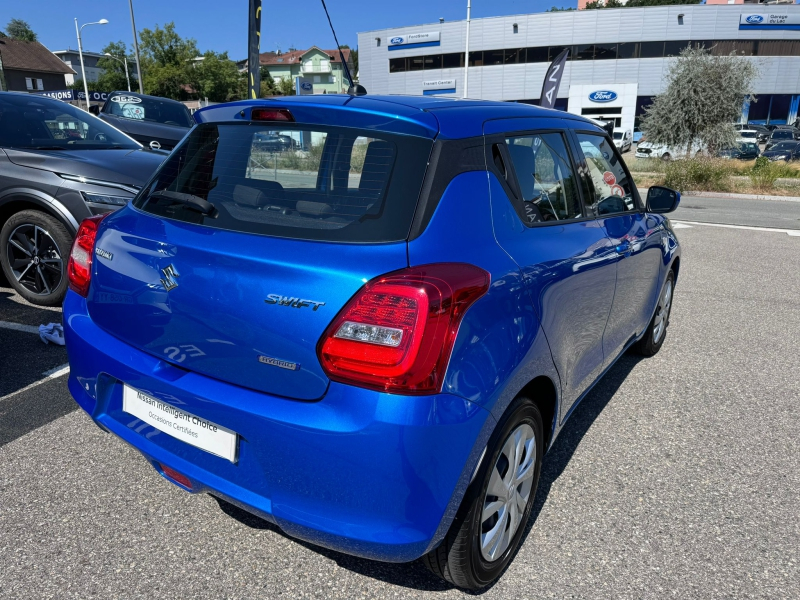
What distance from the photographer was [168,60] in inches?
3219

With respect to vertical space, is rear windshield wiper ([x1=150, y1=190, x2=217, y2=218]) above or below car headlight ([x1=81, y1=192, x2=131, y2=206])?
above

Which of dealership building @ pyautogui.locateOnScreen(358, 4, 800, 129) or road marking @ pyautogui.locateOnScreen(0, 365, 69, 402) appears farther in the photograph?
dealership building @ pyautogui.locateOnScreen(358, 4, 800, 129)

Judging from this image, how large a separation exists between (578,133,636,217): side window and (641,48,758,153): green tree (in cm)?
2906

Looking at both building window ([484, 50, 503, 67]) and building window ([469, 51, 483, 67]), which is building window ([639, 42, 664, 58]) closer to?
building window ([484, 50, 503, 67])

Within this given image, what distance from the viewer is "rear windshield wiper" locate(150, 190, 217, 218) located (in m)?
2.19

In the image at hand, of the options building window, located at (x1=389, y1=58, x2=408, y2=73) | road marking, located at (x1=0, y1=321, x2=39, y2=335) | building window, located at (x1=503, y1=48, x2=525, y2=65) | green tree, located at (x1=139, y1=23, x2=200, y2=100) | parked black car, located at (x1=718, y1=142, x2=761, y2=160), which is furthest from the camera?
green tree, located at (x1=139, y1=23, x2=200, y2=100)

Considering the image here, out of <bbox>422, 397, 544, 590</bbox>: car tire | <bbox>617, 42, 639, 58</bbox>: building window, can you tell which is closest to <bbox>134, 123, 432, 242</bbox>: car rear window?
<bbox>422, 397, 544, 590</bbox>: car tire

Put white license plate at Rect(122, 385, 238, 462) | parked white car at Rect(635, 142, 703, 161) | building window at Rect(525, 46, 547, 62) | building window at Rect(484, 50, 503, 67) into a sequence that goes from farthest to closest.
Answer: building window at Rect(484, 50, 503, 67)
building window at Rect(525, 46, 547, 62)
parked white car at Rect(635, 142, 703, 161)
white license plate at Rect(122, 385, 238, 462)

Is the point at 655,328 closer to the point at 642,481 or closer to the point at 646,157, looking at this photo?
the point at 642,481

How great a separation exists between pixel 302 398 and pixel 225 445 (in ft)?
1.11

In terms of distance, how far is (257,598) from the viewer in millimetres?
2174

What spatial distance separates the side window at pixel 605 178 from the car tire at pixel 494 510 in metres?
1.34

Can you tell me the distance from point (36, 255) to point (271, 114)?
3.74 m

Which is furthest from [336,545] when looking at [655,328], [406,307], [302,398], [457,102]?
[655,328]
